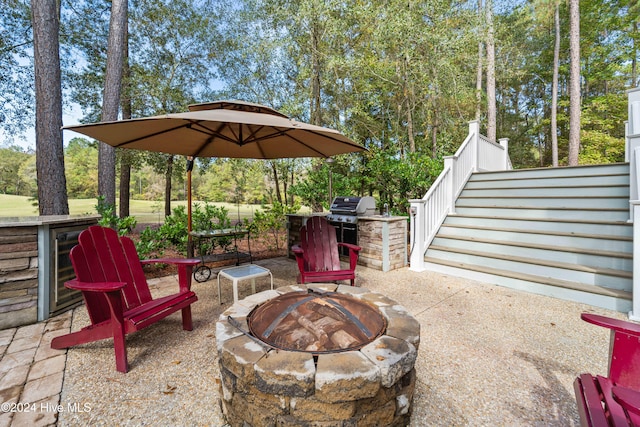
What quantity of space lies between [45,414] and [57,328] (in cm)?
130

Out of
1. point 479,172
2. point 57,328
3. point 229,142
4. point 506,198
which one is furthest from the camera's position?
point 479,172

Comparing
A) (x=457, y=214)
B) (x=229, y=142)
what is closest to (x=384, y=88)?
(x=457, y=214)

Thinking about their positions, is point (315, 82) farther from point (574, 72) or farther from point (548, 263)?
point (574, 72)

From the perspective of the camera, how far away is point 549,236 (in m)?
3.74

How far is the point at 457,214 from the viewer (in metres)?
4.87

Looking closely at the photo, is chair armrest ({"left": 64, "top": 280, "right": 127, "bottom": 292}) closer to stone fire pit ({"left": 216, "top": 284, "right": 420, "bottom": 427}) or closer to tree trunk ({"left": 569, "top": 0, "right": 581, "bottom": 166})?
stone fire pit ({"left": 216, "top": 284, "right": 420, "bottom": 427})

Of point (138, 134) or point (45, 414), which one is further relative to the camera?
point (138, 134)

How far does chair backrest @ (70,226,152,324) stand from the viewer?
1.91m

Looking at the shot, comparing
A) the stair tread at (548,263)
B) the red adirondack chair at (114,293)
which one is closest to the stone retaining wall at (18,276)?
the red adirondack chair at (114,293)

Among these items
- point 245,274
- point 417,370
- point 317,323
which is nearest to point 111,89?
point 245,274

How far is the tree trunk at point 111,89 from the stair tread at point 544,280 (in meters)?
5.20

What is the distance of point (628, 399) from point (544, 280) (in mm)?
3043

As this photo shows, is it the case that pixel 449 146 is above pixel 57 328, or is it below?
above

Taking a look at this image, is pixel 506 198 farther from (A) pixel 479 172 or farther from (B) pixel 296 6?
(B) pixel 296 6
